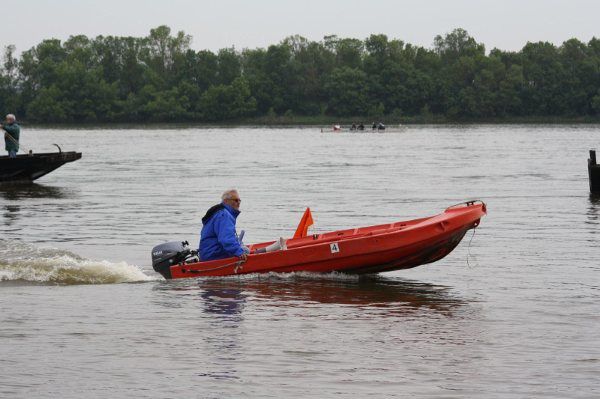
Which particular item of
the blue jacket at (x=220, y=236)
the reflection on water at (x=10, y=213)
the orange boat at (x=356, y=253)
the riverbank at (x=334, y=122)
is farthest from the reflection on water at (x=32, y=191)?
the riverbank at (x=334, y=122)

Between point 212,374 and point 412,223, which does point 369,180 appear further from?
point 212,374

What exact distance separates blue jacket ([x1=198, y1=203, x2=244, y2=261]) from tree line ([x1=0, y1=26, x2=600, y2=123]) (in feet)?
520

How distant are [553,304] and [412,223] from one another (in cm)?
308

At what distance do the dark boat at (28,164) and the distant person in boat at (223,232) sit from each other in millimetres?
21362

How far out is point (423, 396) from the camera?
405 inches

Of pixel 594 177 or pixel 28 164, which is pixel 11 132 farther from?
pixel 594 177

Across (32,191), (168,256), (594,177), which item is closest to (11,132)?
(32,191)

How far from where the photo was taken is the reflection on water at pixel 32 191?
111 ft

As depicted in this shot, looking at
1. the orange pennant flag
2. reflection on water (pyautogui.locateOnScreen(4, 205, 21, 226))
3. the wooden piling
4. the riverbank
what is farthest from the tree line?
the orange pennant flag

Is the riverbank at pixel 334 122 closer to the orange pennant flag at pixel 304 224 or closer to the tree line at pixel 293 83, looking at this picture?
the tree line at pixel 293 83

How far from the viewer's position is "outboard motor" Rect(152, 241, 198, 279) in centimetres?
1698

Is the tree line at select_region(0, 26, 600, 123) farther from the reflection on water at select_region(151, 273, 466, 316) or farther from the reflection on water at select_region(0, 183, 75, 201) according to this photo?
the reflection on water at select_region(151, 273, 466, 316)

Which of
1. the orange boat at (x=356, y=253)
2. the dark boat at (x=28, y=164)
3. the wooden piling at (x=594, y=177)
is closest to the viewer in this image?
the orange boat at (x=356, y=253)

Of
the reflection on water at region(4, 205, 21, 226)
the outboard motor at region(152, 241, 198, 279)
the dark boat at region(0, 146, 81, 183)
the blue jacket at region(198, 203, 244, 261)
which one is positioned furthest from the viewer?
the dark boat at region(0, 146, 81, 183)
